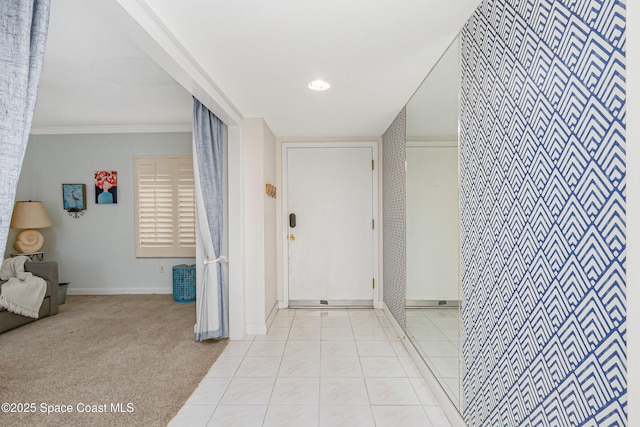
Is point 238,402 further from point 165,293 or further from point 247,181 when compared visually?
point 165,293

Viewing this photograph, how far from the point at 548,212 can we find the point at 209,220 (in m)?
2.75

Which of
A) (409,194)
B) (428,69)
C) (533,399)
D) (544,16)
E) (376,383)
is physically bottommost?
(376,383)

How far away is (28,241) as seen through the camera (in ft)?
15.2

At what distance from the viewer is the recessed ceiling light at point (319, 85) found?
259 cm

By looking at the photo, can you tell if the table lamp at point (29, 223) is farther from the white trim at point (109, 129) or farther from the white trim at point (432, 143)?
the white trim at point (432, 143)

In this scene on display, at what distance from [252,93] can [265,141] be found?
90 cm

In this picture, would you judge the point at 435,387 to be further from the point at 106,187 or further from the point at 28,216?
the point at 28,216

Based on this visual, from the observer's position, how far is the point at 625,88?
82 cm

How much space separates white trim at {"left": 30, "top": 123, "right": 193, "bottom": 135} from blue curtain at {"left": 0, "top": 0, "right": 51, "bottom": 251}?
3.99 m

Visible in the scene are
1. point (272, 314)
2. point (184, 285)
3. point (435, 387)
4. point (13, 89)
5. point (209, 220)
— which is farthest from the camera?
point (184, 285)

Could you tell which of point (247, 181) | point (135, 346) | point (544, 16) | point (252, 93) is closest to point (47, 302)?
point (135, 346)

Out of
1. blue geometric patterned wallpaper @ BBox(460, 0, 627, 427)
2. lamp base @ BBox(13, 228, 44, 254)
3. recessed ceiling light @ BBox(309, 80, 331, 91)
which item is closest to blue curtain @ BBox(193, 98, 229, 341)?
recessed ceiling light @ BBox(309, 80, 331, 91)

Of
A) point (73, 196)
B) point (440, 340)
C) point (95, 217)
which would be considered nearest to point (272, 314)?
point (440, 340)

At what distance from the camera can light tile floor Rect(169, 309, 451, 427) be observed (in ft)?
6.84
